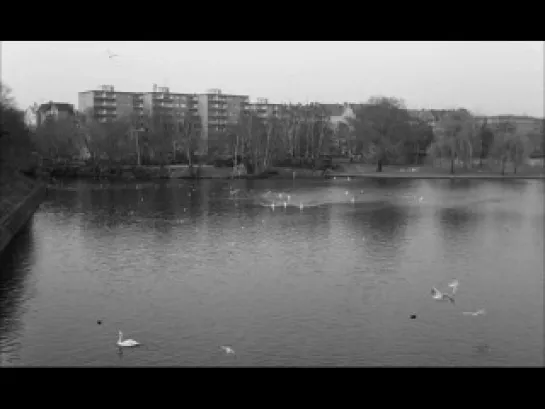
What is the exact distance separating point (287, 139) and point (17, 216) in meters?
24.2

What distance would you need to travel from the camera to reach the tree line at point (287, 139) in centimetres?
3375

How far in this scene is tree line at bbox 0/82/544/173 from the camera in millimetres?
33750

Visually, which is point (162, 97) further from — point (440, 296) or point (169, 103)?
point (440, 296)

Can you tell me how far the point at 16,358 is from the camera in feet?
21.1

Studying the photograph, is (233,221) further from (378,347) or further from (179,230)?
(378,347)

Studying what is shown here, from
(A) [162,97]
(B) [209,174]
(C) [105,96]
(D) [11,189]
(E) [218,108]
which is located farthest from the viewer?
(E) [218,108]

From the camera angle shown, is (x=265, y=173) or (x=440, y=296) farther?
(x=265, y=173)

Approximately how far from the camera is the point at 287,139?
3844 cm

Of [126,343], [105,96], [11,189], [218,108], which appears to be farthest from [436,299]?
[218,108]

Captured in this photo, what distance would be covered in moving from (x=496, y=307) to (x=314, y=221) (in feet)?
26.7

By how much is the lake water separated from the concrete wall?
1.09ft

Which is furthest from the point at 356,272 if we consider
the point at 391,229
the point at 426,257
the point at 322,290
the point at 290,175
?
the point at 290,175

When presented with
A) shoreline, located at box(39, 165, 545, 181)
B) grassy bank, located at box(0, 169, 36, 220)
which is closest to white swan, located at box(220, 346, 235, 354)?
grassy bank, located at box(0, 169, 36, 220)

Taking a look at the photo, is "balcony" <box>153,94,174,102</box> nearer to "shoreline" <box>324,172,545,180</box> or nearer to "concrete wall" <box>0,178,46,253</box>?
"shoreline" <box>324,172,545,180</box>
